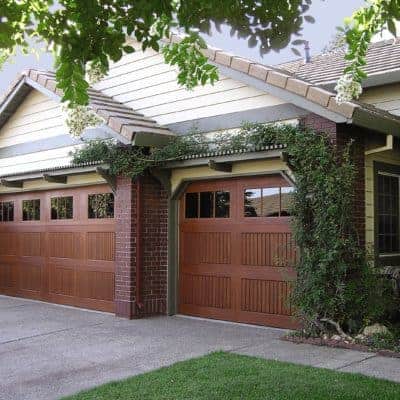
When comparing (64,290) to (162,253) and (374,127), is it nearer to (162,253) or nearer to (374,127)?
(162,253)

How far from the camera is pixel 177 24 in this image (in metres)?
4.72

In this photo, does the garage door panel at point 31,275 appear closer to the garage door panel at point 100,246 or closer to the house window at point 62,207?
the house window at point 62,207

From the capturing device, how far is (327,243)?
797 centimetres

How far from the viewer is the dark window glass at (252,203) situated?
30.9 ft

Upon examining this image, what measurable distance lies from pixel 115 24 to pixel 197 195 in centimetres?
619

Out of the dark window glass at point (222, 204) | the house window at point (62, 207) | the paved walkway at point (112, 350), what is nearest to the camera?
the paved walkway at point (112, 350)

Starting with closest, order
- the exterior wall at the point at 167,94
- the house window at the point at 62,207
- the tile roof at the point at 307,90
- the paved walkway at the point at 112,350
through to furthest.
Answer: the paved walkway at the point at 112,350
the tile roof at the point at 307,90
the exterior wall at the point at 167,94
the house window at the point at 62,207

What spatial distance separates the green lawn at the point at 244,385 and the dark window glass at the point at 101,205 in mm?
4982

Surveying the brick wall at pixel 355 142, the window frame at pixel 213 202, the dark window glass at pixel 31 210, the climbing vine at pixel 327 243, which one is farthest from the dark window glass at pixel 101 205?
the brick wall at pixel 355 142

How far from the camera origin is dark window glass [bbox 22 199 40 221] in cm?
1310

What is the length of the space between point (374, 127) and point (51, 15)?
5161mm

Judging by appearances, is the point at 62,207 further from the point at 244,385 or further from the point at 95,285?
the point at 244,385

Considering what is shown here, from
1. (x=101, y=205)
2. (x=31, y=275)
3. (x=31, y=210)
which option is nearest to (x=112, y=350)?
(x=101, y=205)

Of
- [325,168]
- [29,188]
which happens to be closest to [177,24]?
[325,168]
